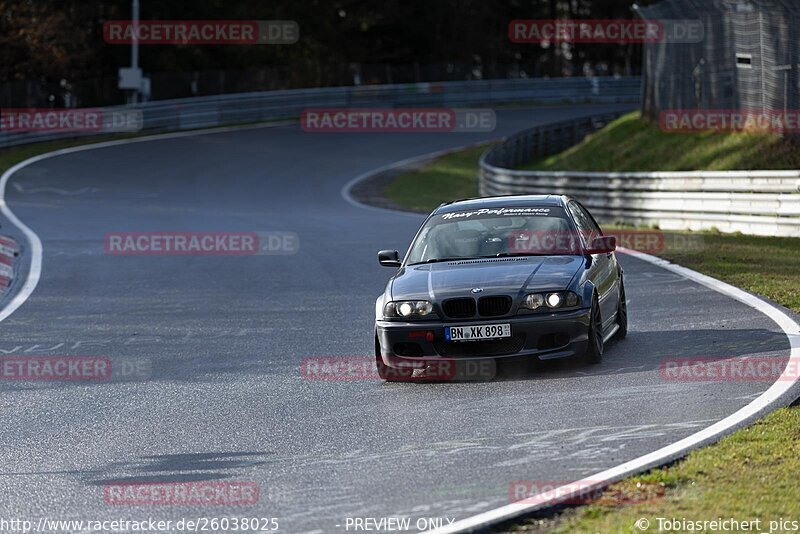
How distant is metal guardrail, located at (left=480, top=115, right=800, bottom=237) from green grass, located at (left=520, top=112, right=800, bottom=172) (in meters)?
2.64

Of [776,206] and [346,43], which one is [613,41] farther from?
[776,206]

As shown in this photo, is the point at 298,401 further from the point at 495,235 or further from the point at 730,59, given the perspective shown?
the point at 730,59

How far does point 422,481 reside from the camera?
717 centimetres

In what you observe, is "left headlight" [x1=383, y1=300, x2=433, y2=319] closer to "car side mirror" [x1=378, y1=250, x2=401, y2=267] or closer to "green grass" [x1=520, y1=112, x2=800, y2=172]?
"car side mirror" [x1=378, y1=250, x2=401, y2=267]

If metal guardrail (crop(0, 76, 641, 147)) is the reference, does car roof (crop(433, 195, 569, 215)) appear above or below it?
above

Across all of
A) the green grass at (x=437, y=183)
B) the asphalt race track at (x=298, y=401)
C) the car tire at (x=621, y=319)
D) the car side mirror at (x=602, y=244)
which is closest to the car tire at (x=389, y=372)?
the asphalt race track at (x=298, y=401)

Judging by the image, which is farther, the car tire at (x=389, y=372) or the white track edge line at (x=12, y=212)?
the white track edge line at (x=12, y=212)

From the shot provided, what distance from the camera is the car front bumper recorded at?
10164 millimetres

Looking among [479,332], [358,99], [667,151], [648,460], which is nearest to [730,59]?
[667,151]

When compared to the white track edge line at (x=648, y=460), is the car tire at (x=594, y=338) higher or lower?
lower

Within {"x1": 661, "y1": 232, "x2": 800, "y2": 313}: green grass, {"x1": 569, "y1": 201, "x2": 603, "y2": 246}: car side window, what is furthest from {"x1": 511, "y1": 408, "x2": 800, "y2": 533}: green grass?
{"x1": 661, "y1": 232, "x2": 800, "y2": 313}: green grass

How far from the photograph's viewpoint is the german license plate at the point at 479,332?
400 inches

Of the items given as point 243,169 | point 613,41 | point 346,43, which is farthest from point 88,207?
point 613,41

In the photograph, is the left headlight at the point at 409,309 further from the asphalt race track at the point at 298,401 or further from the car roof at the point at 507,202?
the car roof at the point at 507,202
